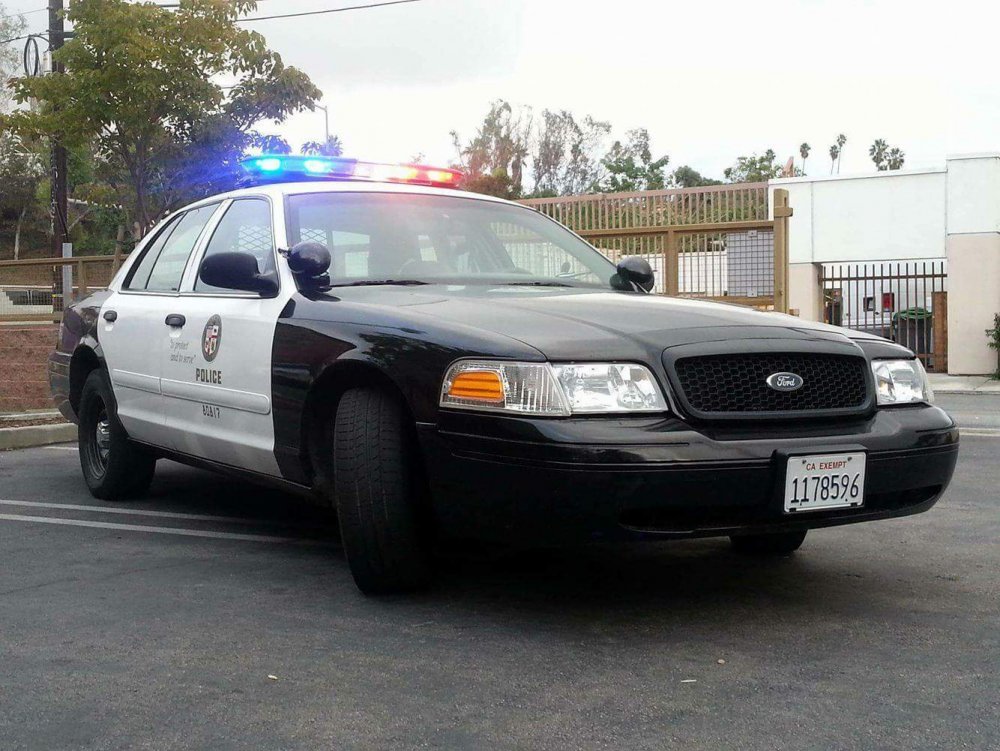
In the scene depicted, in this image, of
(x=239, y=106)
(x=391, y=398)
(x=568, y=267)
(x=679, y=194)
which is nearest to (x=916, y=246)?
(x=679, y=194)

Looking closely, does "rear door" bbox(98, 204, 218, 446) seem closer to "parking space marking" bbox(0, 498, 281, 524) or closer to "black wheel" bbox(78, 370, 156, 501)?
"black wheel" bbox(78, 370, 156, 501)

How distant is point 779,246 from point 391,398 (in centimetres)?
780

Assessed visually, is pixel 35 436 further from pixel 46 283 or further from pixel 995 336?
pixel 995 336

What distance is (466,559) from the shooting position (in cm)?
498

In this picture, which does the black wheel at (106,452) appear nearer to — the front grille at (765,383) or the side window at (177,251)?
the side window at (177,251)

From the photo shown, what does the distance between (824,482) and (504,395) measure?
39.9 inches

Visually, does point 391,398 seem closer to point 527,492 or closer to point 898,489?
point 527,492

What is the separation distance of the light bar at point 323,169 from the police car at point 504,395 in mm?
399

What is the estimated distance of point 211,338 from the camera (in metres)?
5.27

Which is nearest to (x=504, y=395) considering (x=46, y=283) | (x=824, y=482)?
(x=824, y=482)

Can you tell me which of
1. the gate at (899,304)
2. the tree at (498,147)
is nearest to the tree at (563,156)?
the tree at (498,147)

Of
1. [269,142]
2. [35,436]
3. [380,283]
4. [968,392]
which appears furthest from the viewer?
[968,392]

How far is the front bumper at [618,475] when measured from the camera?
3645mm

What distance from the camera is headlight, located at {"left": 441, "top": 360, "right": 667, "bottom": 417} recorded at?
372 centimetres
